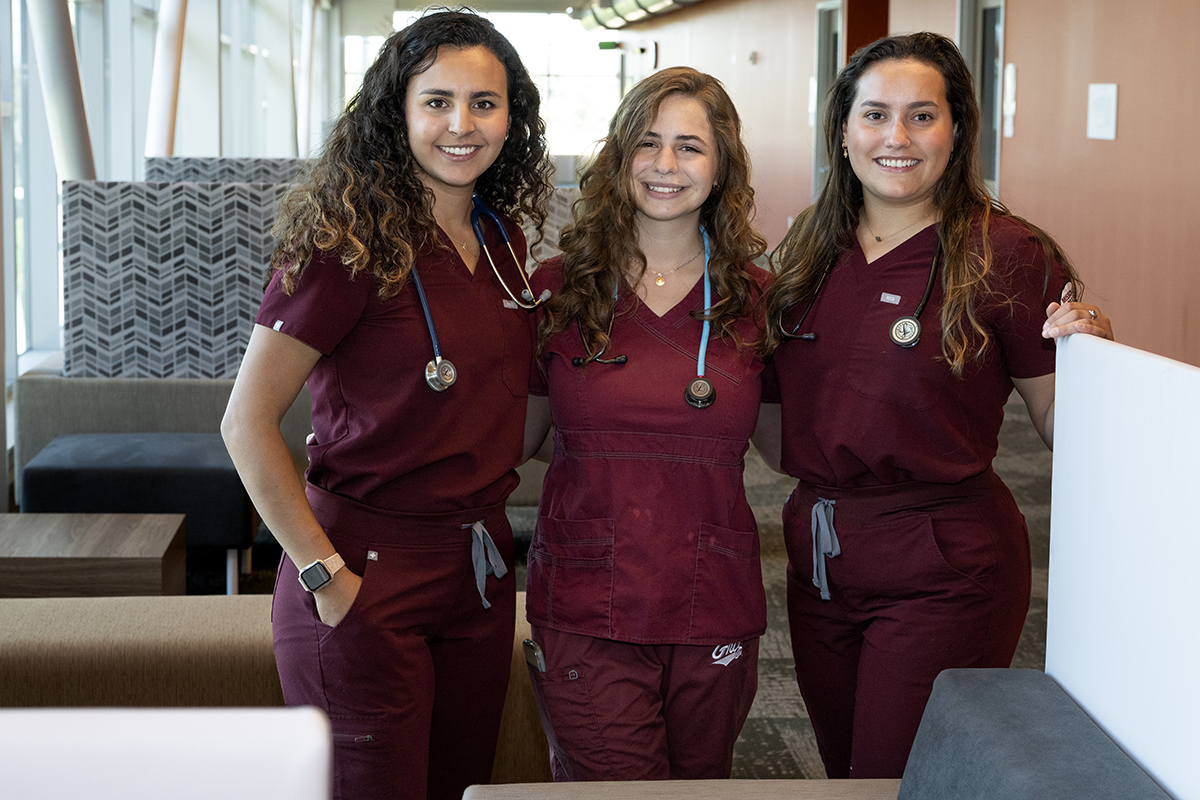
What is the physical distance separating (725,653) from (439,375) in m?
0.55

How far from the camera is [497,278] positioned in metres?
1.69

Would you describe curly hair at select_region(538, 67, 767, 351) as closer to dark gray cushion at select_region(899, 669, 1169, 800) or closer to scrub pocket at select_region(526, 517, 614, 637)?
scrub pocket at select_region(526, 517, 614, 637)

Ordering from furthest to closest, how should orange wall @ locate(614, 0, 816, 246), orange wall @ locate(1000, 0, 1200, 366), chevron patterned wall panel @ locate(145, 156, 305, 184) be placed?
orange wall @ locate(614, 0, 816, 246) < chevron patterned wall panel @ locate(145, 156, 305, 184) < orange wall @ locate(1000, 0, 1200, 366)

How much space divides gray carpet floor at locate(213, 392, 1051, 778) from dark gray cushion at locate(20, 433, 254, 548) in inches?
11.8

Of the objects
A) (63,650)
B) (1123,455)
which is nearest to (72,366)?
(63,650)

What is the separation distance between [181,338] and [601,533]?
2.71 meters

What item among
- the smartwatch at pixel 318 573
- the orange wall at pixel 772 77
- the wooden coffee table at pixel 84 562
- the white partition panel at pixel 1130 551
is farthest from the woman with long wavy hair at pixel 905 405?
the orange wall at pixel 772 77

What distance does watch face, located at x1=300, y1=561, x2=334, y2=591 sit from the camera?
4.93 ft

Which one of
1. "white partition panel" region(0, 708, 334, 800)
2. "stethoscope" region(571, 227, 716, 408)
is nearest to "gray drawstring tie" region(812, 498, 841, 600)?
"stethoscope" region(571, 227, 716, 408)

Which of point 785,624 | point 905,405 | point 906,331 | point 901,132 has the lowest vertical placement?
point 785,624

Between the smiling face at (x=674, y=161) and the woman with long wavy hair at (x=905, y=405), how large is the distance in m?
0.21

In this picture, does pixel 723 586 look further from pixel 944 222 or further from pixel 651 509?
pixel 944 222

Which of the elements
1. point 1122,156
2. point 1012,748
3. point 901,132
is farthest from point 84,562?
point 1122,156

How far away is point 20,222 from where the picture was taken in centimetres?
569
